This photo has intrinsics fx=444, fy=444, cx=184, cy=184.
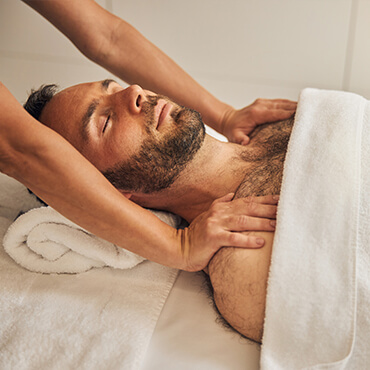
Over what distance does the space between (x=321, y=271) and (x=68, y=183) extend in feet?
1.83

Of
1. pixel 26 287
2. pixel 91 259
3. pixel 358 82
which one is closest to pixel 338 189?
pixel 91 259

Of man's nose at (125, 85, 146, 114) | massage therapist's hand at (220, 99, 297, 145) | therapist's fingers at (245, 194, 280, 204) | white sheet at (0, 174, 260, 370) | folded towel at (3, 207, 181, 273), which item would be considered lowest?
white sheet at (0, 174, 260, 370)

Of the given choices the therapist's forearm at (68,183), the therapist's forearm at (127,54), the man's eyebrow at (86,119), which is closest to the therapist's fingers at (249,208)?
the therapist's forearm at (68,183)

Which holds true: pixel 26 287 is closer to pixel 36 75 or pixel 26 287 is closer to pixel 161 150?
pixel 161 150

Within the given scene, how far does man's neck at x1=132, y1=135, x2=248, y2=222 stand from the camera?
49.6 inches

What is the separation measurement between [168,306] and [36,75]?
1.68 metres

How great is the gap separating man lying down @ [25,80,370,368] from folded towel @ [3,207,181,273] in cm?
18

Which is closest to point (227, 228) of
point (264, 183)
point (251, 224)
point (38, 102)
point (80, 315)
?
point (251, 224)

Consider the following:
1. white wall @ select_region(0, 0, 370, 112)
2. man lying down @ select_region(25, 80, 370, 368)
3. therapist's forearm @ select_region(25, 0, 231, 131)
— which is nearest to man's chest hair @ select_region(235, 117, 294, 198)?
man lying down @ select_region(25, 80, 370, 368)

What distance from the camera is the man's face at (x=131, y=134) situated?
3.92 ft

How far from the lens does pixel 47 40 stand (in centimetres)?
228

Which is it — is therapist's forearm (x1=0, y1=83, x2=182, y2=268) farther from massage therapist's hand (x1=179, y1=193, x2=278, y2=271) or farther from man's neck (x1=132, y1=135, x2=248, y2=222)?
man's neck (x1=132, y1=135, x2=248, y2=222)

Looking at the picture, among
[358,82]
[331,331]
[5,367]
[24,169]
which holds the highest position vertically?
[24,169]

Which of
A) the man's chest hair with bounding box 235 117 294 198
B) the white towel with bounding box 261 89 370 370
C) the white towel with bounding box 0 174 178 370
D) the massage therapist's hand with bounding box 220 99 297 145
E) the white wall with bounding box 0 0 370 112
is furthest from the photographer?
the white wall with bounding box 0 0 370 112
